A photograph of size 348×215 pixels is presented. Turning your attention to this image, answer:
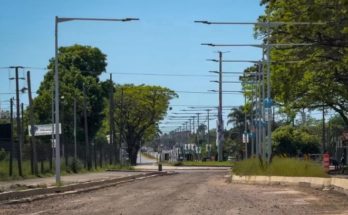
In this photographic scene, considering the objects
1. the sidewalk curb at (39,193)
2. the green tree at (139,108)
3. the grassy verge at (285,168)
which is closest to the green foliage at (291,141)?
the green tree at (139,108)

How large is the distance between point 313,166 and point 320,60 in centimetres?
600

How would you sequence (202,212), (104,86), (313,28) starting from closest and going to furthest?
(202,212), (313,28), (104,86)

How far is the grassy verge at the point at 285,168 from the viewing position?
3169 centimetres

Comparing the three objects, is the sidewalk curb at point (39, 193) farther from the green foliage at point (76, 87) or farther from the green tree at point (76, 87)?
the green tree at point (76, 87)

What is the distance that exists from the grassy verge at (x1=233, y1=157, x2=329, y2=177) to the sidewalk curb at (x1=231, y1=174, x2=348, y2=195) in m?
0.66

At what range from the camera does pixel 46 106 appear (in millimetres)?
82125

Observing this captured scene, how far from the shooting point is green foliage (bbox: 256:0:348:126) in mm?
29234

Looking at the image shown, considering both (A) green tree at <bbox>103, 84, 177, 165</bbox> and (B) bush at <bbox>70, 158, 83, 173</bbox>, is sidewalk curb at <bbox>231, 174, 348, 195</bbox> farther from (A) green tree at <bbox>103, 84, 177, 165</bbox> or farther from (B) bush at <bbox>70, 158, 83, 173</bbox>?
(A) green tree at <bbox>103, 84, 177, 165</bbox>

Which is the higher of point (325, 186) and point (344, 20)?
point (344, 20)

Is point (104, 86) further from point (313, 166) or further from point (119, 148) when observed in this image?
point (313, 166)

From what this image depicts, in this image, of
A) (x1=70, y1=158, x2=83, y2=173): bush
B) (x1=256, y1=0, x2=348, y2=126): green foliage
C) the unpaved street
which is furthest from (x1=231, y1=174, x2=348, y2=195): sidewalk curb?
(x1=70, y1=158, x2=83, y2=173): bush

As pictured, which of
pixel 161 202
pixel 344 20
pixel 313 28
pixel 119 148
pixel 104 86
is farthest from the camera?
pixel 104 86

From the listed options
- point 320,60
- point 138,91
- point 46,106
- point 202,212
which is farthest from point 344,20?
point 138,91

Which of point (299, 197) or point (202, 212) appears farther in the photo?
point (299, 197)
